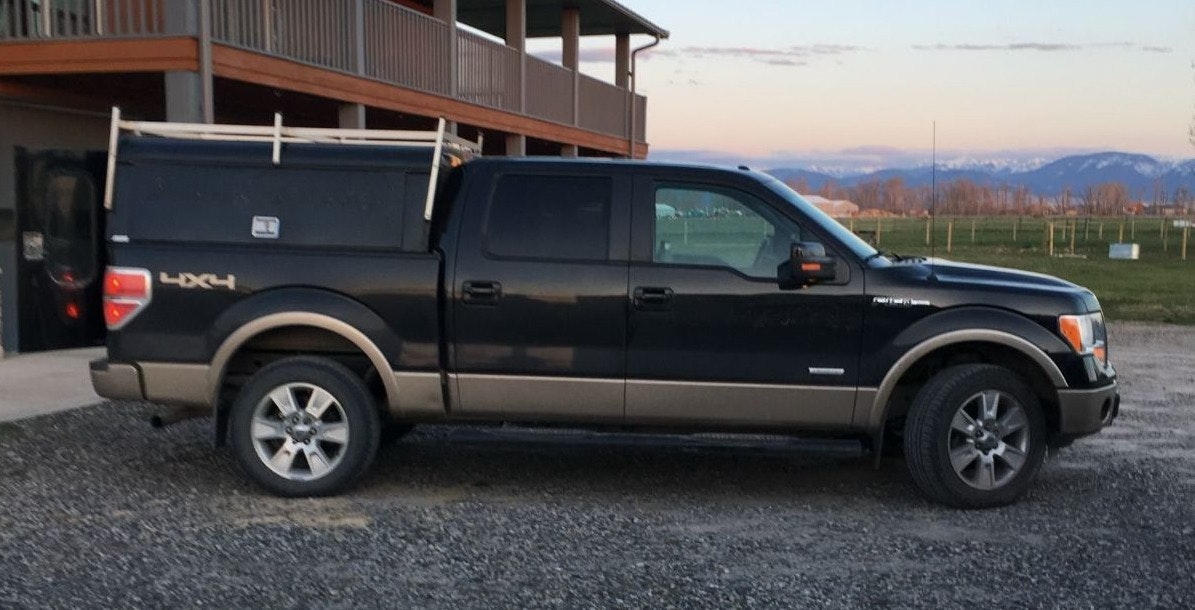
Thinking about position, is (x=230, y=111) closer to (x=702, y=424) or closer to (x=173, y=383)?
(x=173, y=383)

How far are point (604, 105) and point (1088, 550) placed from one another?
60.9 feet

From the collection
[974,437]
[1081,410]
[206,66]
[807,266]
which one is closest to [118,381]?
[807,266]

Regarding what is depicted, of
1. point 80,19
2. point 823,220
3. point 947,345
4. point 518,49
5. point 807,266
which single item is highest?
point 518,49

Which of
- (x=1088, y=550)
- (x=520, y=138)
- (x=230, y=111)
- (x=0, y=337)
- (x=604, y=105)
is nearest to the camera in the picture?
(x=1088, y=550)

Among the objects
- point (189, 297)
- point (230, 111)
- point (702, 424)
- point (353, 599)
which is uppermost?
point (230, 111)

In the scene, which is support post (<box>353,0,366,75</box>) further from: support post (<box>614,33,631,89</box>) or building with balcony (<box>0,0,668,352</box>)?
support post (<box>614,33,631,89</box>)

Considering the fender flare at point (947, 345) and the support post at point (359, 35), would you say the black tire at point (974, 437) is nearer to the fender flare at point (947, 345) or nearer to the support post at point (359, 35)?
the fender flare at point (947, 345)

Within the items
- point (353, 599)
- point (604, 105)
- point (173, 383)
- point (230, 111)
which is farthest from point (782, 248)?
point (604, 105)

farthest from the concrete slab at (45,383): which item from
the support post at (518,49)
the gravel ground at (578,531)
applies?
the support post at (518,49)

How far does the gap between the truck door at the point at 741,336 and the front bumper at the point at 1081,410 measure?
113 centimetres

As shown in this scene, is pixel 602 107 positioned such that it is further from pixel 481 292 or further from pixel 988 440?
pixel 988 440

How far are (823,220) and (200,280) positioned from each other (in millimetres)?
3474

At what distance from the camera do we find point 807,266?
20.5 feet

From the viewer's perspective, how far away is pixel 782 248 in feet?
21.4
